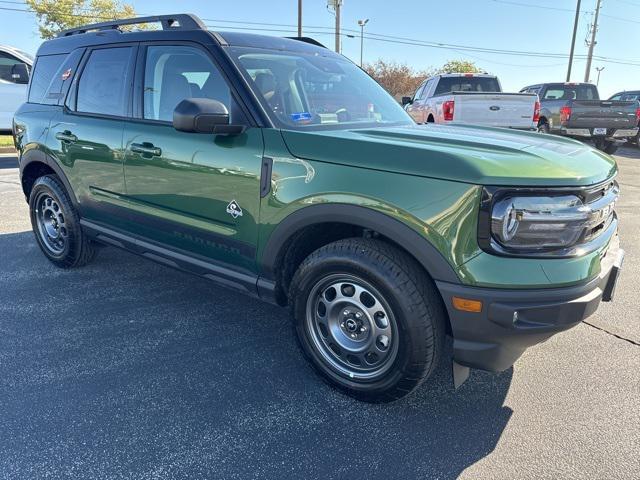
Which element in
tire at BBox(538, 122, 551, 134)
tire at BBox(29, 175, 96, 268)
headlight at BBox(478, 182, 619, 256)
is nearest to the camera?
headlight at BBox(478, 182, 619, 256)

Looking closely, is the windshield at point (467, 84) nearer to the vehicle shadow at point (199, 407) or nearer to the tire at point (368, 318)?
the vehicle shadow at point (199, 407)

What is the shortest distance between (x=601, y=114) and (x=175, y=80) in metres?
11.8

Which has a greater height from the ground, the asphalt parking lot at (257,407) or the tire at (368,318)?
the tire at (368,318)

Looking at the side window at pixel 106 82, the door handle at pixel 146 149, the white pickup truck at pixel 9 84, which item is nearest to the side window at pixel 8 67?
the white pickup truck at pixel 9 84

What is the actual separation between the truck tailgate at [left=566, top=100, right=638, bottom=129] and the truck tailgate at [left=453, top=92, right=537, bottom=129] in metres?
2.78

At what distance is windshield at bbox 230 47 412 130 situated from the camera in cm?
288

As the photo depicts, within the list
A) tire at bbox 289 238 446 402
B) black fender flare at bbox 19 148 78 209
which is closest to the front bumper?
tire at bbox 289 238 446 402

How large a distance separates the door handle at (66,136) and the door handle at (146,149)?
0.86 meters

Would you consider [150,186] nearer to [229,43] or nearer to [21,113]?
[229,43]

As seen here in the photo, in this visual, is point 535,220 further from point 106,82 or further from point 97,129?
point 106,82

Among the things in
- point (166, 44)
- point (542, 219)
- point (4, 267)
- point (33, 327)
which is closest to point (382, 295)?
point (542, 219)

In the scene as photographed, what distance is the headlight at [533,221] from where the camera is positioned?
2.05 m

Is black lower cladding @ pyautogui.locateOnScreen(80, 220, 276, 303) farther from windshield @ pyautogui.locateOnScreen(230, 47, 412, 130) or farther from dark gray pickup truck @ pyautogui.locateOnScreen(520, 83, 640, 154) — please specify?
dark gray pickup truck @ pyautogui.locateOnScreen(520, 83, 640, 154)

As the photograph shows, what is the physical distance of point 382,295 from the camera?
237 centimetres
